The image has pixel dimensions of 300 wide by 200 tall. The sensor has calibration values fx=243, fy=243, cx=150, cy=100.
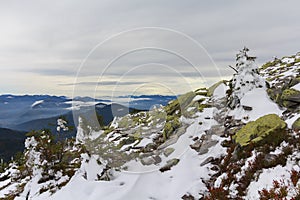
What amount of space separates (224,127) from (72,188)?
1026cm

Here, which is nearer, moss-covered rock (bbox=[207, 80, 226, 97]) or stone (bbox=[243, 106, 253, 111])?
stone (bbox=[243, 106, 253, 111])

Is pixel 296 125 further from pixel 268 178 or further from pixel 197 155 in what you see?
pixel 197 155

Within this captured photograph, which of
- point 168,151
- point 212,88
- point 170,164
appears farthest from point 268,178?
point 212,88

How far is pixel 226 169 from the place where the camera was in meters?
11.7

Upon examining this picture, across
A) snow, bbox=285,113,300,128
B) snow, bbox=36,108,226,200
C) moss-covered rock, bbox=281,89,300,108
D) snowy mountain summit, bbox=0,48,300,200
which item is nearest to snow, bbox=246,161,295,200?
snowy mountain summit, bbox=0,48,300,200

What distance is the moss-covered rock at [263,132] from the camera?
1155 centimetres

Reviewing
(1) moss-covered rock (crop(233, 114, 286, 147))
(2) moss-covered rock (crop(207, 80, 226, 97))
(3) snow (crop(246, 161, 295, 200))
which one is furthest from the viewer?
(2) moss-covered rock (crop(207, 80, 226, 97))

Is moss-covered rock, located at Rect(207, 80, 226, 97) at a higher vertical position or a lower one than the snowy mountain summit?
higher

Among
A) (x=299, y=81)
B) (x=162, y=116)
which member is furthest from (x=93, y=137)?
(x=299, y=81)

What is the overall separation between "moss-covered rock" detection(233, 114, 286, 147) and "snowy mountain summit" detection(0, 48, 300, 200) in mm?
44

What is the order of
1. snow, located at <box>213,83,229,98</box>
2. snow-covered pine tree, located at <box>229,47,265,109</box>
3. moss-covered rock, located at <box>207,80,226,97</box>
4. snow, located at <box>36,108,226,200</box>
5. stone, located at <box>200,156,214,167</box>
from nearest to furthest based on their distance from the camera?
1. snow, located at <box>36,108,226,200</box>
2. stone, located at <box>200,156,214,167</box>
3. snow-covered pine tree, located at <box>229,47,265,109</box>
4. snow, located at <box>213,83,229,98</box>
5. moss-covered rock, located at <box>207,80,226,97</box>

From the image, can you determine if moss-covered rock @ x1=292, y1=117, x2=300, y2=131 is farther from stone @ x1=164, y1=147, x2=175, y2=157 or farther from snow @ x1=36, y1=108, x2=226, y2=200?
stone @ x1=164, y1=147, x2=175, y2=157

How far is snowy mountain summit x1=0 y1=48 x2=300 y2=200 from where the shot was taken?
998 cm

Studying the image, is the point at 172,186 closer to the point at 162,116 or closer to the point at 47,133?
the point at 47,133
